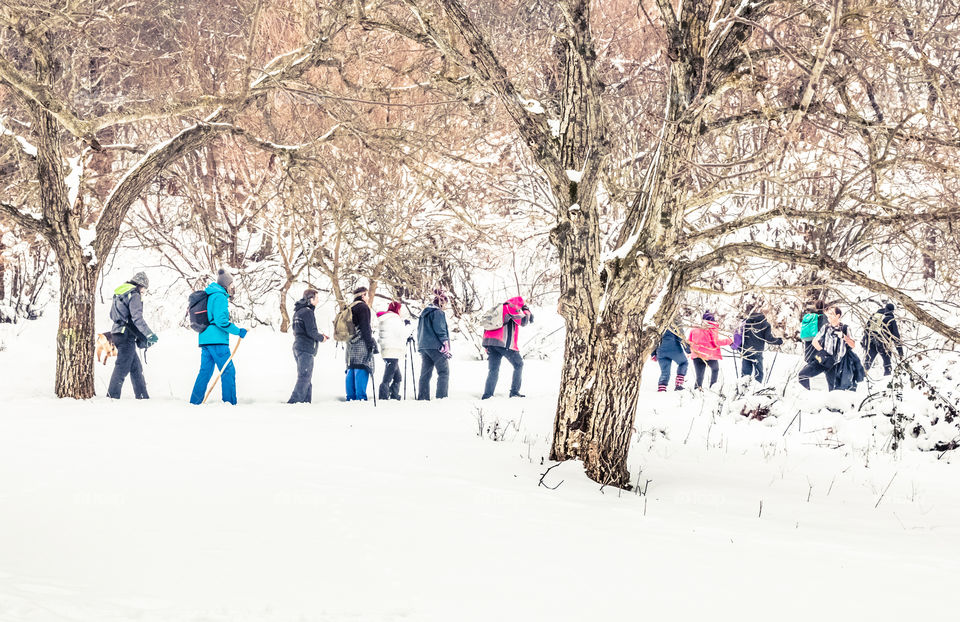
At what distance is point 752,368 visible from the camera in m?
12.6

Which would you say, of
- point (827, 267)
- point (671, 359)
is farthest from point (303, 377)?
point (827, 267)

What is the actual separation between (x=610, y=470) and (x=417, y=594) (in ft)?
10.3

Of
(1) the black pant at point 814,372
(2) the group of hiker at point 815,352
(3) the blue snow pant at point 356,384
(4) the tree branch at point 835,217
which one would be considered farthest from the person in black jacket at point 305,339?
(1) the black pant at point 814,372

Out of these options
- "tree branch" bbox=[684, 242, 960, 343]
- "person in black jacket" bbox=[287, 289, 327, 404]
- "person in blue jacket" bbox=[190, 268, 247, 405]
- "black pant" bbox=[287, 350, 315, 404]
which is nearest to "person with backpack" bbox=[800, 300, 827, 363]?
"tree branch" bbox=[684, 242, 960, 343]

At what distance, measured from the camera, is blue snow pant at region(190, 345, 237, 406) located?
8.94 metres

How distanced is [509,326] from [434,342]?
1.07 m

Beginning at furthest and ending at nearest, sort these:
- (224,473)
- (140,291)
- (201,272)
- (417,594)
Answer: (201,272)
(140,291)
(224,473)
(417,594)

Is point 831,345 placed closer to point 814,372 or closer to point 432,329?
point 814,372

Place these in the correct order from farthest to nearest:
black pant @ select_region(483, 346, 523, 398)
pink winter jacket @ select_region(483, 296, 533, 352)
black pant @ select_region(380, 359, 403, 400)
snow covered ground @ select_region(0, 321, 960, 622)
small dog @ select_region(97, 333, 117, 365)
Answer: black pant @ select_region(483, 346, 523, 398) < pink winter jacket @ select_region(483, 296, 533, 352) < black pant @ select_region(380, 359, 403, 400) < small dog @ select_region(97, 333, 117, 365) < snow covered ground @ select_region(0, 321, 960, 622)

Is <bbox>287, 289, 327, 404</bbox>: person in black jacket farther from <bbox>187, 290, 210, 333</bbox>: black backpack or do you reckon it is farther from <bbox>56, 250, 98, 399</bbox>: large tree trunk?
<bbox>56, 250, 98, 399</bbox>: large tree trunk

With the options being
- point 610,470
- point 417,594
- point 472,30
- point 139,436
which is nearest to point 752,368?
point 610,470

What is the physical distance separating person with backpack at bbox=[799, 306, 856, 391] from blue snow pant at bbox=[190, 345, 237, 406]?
25.0 feet

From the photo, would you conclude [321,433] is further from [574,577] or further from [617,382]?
[574,577]

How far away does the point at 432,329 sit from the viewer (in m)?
10.2
